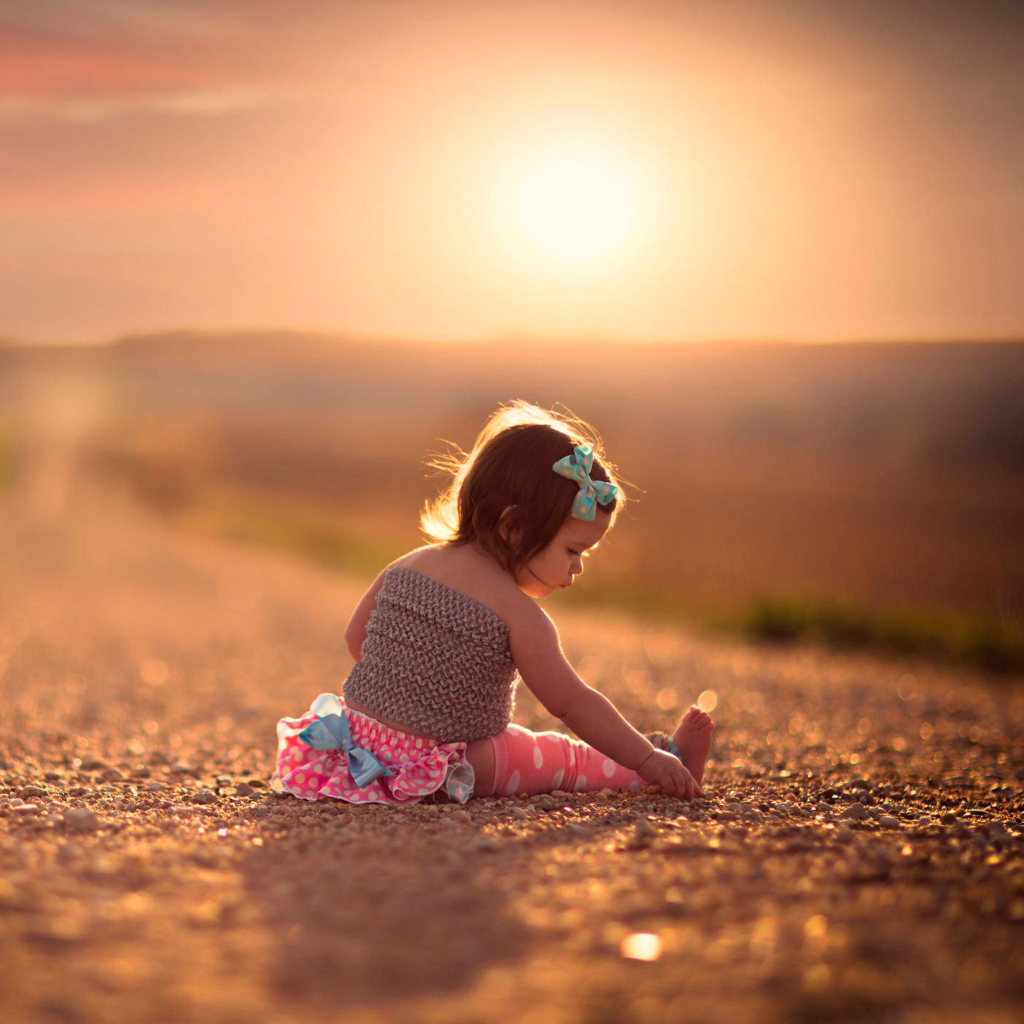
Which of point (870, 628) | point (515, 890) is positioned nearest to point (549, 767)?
point (515, 890)

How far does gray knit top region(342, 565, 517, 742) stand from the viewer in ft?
10.2

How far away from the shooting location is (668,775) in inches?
127

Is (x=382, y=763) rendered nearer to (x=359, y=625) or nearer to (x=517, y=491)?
(x=359, y=625)

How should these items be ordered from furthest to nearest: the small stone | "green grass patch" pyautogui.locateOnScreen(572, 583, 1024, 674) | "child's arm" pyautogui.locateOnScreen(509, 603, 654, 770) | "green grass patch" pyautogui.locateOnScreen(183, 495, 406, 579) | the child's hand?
"green grass patch" pyautogui.locateOnScreen(183, 495, 406, 579) → "green grass patch" pyautogui.locateOnScreen(572, 583, 1024, 674) → the child's hand → "child's arm" pyautogui.locateOnScreen(509, 603, 654, 770) → the small stone

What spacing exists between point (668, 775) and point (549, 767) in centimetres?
38

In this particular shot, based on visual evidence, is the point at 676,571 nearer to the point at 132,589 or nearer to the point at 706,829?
the point at 132,589

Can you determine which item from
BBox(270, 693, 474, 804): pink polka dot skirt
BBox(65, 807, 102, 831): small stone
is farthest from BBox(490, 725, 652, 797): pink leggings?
BBox(65, 807, 102, 831): small stone

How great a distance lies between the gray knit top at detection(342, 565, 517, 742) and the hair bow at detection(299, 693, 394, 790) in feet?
0.37

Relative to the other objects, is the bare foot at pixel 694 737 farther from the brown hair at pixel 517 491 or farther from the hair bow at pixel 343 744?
the hair bow at pixel 343 744

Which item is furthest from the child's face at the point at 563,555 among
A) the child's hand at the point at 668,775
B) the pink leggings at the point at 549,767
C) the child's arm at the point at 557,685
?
the child's hand at the point at 668,775

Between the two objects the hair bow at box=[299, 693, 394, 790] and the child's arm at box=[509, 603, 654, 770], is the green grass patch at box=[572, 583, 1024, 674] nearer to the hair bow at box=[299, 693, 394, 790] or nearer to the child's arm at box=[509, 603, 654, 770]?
the child's arm at box=[509, 603, 654, 770]

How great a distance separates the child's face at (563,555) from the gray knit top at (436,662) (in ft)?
0.63

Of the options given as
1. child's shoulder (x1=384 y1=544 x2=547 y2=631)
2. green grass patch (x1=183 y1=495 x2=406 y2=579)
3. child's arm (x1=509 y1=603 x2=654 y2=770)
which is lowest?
green grass patch (x1=183 y1=495 x2=406 y2=579)

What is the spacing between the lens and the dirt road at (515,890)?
5.25 feet
